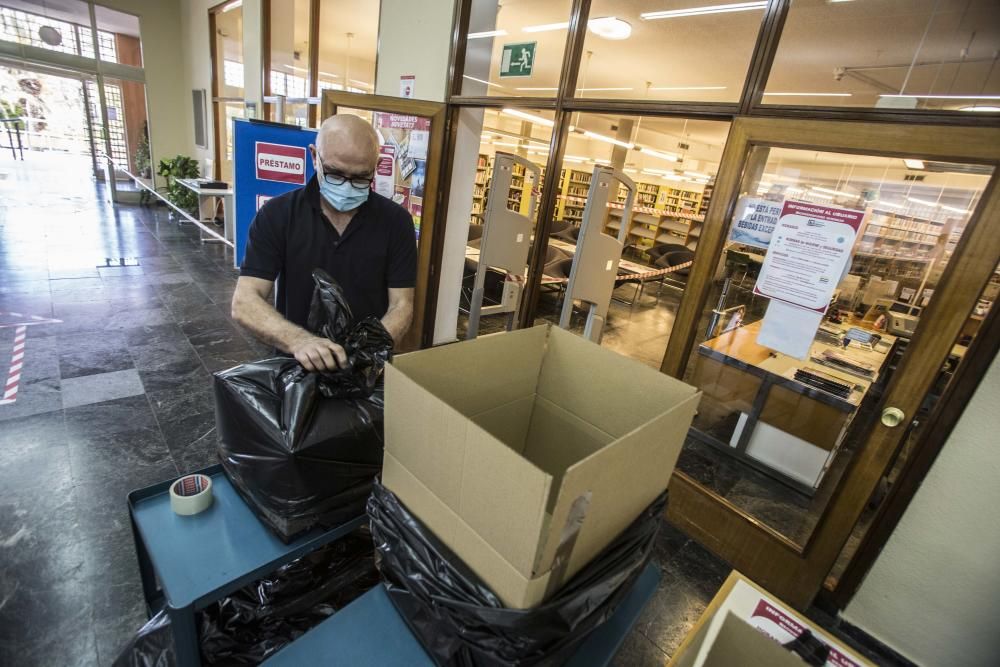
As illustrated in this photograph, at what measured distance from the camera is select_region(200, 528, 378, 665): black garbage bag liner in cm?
118

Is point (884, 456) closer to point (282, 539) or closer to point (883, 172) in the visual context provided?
point (883, 172)

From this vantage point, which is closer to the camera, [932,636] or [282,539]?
[282,539]

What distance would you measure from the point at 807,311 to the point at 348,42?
974 centimetres

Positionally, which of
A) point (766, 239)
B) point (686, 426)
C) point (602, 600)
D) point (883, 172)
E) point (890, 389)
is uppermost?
point (883, 172)

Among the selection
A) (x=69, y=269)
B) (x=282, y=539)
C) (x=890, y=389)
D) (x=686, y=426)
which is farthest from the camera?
(x=69, y=269)

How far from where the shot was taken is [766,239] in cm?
190

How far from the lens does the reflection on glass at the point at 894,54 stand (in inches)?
63.2

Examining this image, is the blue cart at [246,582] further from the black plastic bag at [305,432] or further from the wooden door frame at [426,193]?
the wooden door frame at [426,193]

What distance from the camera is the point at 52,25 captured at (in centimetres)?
744

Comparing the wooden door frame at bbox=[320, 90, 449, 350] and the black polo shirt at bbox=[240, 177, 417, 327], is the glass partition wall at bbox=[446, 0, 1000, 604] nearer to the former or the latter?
the wooden door frame at bbox=[320, 90, 449, 350]

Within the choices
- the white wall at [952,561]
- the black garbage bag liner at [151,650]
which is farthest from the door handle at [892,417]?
the black garbage bag liner at [151,650]

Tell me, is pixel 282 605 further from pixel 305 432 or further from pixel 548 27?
pixel 548 27

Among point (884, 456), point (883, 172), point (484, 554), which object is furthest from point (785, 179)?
point (484, 554)

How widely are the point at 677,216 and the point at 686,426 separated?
11.0 meters
